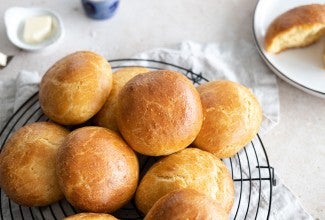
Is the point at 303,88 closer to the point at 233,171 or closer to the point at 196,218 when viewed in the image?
the point at 233,171

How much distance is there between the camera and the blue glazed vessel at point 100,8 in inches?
68.1

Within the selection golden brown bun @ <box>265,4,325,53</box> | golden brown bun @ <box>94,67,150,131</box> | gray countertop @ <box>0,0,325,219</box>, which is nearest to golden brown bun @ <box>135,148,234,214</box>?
golden brown bun @ <box>94,67,150,131</box>

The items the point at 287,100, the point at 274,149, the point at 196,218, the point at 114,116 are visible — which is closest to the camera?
the point at 196,218

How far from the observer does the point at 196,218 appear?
0.89 m

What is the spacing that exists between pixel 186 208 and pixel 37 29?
3.62ft

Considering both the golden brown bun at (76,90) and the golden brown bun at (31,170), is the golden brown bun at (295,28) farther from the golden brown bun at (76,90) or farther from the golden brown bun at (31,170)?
the golden brown bun at (31,170)

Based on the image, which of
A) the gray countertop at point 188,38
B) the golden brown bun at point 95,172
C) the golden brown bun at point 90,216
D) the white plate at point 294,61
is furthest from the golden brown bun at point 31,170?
the white plate at point 294,61

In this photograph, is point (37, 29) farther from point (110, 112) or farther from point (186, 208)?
point (186, 208)

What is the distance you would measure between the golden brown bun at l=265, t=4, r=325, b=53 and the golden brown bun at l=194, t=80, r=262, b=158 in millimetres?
484

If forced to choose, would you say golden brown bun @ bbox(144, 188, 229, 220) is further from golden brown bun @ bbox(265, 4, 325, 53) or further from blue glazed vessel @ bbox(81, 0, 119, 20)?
blue glazed vessel @ bbox(81, 0, 119, 20)

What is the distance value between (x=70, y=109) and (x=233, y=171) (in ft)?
1.82

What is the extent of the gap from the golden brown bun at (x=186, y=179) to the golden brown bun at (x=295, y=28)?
2.31 ft

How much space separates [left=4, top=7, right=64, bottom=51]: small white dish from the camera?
5.52 feet

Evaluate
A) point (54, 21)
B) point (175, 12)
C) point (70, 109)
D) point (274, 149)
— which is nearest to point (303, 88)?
point (274, 149)
